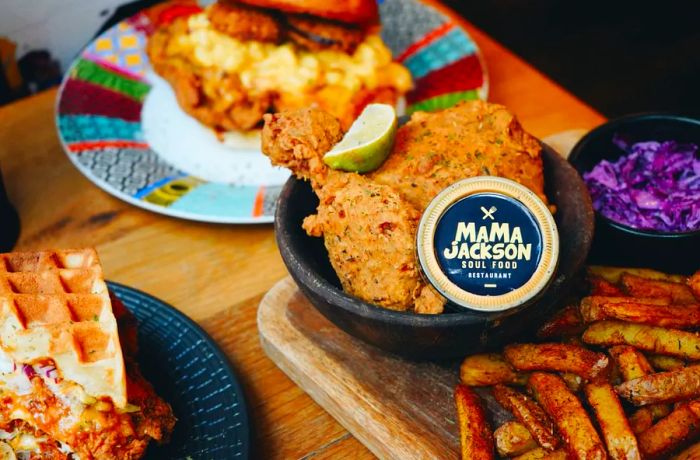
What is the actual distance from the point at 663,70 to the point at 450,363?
369 centimetres

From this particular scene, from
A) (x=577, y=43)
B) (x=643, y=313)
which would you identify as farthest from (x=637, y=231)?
(x=577, y=43)

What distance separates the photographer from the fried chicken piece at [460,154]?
66.6 inches

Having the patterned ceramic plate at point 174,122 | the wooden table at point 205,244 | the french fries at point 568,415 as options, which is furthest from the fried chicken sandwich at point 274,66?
the french fries at point 568,415

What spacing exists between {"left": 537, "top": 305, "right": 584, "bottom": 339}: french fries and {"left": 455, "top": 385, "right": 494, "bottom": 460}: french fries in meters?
0.21

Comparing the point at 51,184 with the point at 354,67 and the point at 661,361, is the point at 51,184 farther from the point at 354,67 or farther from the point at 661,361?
the point at 661,361

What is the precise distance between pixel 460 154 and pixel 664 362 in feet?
2.11

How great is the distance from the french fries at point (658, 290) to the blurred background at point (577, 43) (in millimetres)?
2899

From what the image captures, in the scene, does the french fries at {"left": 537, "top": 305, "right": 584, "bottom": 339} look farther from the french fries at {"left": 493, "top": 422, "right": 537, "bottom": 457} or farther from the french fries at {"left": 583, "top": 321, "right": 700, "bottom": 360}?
the french fries at {"left": 493, "top": 422, "right": 537, "bottom": 457}

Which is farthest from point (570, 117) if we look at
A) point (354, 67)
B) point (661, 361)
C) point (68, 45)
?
point (68, 45)

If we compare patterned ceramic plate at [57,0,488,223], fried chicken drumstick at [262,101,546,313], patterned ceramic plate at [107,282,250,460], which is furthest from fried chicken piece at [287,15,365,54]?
patterned ceramic plate at [107,282,250,460]

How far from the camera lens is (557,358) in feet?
5.27

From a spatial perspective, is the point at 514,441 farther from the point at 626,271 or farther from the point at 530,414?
the point at 626,271

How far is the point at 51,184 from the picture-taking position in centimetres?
258

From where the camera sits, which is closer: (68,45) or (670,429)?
(670,429)
